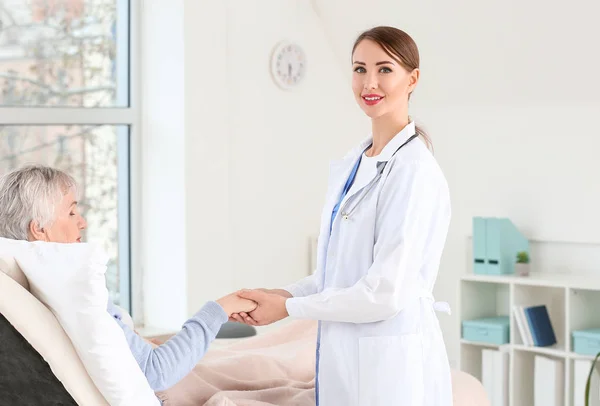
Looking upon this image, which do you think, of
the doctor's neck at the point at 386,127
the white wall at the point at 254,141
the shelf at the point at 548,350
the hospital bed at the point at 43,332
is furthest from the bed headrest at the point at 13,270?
the shelf at the point at 548,350

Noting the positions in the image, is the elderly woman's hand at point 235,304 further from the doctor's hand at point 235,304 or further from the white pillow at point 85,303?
the white pillow at point 85,303

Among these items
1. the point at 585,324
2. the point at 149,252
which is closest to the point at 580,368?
the point at 585,324

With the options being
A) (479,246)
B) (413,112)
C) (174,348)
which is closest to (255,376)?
(174,348)

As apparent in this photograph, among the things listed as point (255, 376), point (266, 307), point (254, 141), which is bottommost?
point (255, 376)

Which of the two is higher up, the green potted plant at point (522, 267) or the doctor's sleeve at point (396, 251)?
the doctor's sleeve at point (396, 251)

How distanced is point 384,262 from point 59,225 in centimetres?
69

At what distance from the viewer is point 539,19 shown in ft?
13.1

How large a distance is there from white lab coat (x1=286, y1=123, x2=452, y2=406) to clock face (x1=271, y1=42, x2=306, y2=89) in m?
2.50

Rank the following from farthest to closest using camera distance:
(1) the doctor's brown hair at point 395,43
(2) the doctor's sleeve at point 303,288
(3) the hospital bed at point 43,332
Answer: (2) the doctor's sleeve at point 303,288
(1) the doctor's brown hair at point 395,43
(3) the hospital bed at point 43,332

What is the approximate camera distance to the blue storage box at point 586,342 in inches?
152

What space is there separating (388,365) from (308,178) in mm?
2835

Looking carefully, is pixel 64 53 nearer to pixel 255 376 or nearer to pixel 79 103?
pixel 79 103

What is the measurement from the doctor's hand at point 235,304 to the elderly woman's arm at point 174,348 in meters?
0.07

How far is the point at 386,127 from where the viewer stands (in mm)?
2092
